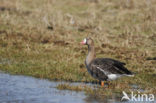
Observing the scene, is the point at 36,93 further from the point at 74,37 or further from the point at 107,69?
the point at 74,37

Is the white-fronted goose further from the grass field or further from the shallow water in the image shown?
the shallow water

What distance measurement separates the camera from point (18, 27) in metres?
19.7

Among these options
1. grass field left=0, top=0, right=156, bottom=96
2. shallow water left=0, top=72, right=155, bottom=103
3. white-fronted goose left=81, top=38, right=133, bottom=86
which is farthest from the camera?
grass field left=0, top=0, right=156, bottom=96

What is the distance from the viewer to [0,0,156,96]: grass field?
13.5 metres

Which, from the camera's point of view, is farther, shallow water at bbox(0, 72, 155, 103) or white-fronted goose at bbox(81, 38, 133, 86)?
white-fronted goose at bbox(81, 38, 133, 86)

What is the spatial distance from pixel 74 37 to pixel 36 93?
8.28 m

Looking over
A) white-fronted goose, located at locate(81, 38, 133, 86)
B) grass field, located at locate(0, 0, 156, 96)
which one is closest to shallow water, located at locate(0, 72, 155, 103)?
grass field, located at locate(0, 0, 156, 96)

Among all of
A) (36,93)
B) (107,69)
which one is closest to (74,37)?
(107,69)

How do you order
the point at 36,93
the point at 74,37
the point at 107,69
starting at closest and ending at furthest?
the point at 36,93 < the point at 107,69 < the point at 74,37

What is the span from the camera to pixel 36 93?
10.8m

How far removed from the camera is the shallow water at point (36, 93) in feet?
32.9

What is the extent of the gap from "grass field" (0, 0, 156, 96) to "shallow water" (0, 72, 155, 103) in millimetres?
803

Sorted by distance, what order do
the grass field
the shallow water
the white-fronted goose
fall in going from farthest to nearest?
the grass field → the white-fronted goose → the shallow water

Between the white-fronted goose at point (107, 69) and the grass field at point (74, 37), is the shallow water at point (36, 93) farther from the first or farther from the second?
the white-fronted goose at point (107, 69)
